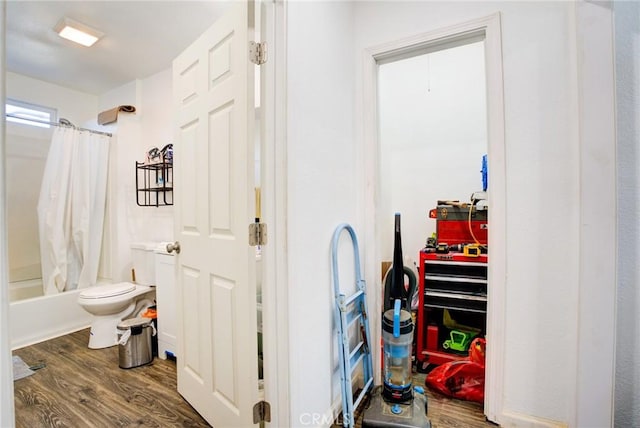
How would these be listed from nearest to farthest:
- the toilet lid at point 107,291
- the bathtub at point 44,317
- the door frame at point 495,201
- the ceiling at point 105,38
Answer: the door frame at point 495,201 → the ceiling at point 105,38 → the toilet lid at point 107,291 → the bathtub at point 44,317

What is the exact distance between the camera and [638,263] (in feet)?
3.96

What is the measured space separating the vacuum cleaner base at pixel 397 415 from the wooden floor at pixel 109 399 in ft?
0.47

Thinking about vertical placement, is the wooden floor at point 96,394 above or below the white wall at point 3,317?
below

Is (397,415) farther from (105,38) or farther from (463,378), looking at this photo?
(105,38)

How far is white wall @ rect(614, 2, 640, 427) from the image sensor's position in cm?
121

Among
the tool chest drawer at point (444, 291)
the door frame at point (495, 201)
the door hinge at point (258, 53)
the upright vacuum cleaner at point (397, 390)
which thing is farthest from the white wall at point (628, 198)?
the door hinge at point (258, 53)

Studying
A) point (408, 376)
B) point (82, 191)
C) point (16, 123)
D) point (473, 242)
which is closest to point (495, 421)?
point (408, 376)

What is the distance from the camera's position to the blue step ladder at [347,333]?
1.44 metres

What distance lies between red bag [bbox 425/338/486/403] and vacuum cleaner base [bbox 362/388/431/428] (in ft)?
0.99

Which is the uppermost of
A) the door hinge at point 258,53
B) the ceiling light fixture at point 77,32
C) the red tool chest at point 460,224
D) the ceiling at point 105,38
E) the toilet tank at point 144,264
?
the ceiling at point 105,38

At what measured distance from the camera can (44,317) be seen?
2.55 metres

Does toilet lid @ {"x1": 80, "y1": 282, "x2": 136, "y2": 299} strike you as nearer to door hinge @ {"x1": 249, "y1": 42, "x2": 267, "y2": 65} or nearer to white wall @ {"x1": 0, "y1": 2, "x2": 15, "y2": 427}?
white wall @ {"x1": 0, "y1": 2, "x2": 15, "y2": 427}

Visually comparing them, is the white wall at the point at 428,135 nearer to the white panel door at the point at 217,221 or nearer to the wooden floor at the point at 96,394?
the white panel door at the point at 217,221

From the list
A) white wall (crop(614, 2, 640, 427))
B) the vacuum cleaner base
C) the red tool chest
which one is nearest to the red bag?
the vacuum cleaner base
